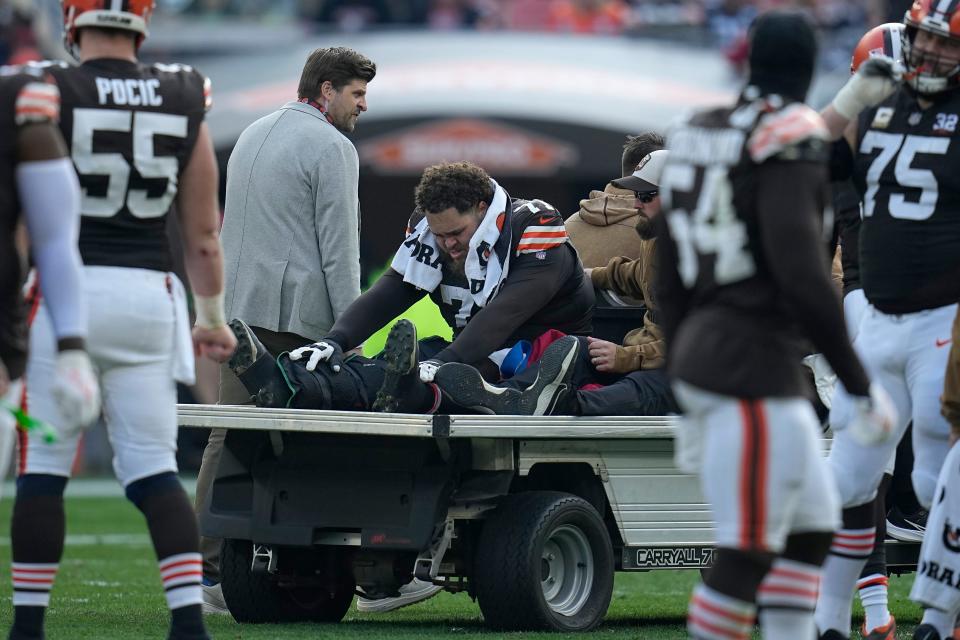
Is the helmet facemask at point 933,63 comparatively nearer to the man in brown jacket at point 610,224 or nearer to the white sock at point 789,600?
the white sock at point 789,600

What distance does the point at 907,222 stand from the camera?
18.3ft

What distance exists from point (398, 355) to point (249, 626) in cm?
128

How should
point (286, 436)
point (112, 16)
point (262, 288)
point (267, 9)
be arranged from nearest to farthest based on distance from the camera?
point (112, 16), point (286, 436), point (262, 288), point (267, 9)

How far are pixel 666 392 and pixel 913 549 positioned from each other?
1.27 metres

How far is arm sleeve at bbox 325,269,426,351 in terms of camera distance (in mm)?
7016

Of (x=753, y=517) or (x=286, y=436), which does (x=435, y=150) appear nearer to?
(x=286, y=436)

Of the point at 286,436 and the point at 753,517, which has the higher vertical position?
the point at 753,517

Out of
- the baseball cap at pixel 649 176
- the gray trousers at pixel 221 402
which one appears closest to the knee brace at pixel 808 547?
the baseball cap at pixel 649 176

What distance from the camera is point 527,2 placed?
21.9 m

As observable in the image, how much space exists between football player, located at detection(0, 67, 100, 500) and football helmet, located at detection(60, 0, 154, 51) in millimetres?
632

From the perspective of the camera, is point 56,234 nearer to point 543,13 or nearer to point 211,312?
point 211,312

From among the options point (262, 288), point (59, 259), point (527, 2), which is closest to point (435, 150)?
point (527, 2)

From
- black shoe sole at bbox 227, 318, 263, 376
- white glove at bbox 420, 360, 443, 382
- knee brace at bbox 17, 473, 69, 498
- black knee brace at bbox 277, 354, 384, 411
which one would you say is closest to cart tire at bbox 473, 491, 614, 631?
white glove at bbox 420, 360, 443, 382

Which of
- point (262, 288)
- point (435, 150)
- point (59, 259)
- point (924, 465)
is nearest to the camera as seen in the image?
point (59, 259)
